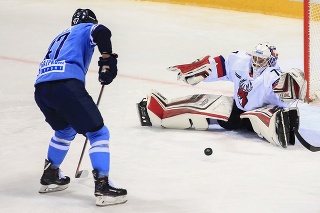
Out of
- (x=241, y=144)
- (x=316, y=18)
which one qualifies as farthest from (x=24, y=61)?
(x=241, y=144)

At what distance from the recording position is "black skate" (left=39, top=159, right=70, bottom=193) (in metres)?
4.49

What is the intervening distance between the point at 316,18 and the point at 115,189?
403cm

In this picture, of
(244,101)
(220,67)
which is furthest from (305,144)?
(220,67)

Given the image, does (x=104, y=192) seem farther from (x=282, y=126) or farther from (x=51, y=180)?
(x=282, y=126)

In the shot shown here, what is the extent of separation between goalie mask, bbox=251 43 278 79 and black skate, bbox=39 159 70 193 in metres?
1.62

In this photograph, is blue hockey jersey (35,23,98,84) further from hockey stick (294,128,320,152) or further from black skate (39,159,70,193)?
hockey stick (294,128,320,152)

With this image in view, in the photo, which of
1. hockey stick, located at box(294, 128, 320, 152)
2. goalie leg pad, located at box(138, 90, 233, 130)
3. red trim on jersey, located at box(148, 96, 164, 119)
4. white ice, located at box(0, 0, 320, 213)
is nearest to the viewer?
white ice, located at box(0, 0, 320, 213)

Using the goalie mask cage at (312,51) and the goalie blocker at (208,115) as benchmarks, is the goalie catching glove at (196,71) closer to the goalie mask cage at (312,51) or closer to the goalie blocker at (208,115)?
the goalie blocker at (208,115)

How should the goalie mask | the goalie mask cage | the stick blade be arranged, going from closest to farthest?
the stick blade, the goalie mask, the goalie mask cage

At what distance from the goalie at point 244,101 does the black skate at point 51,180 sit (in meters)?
1.38

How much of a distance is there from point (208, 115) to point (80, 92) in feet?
5.17

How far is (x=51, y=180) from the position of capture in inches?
177

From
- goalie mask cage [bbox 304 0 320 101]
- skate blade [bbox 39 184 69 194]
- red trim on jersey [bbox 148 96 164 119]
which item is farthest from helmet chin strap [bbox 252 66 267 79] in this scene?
skate blade [bbox 39 184 69 194]

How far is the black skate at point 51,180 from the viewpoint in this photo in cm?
449
